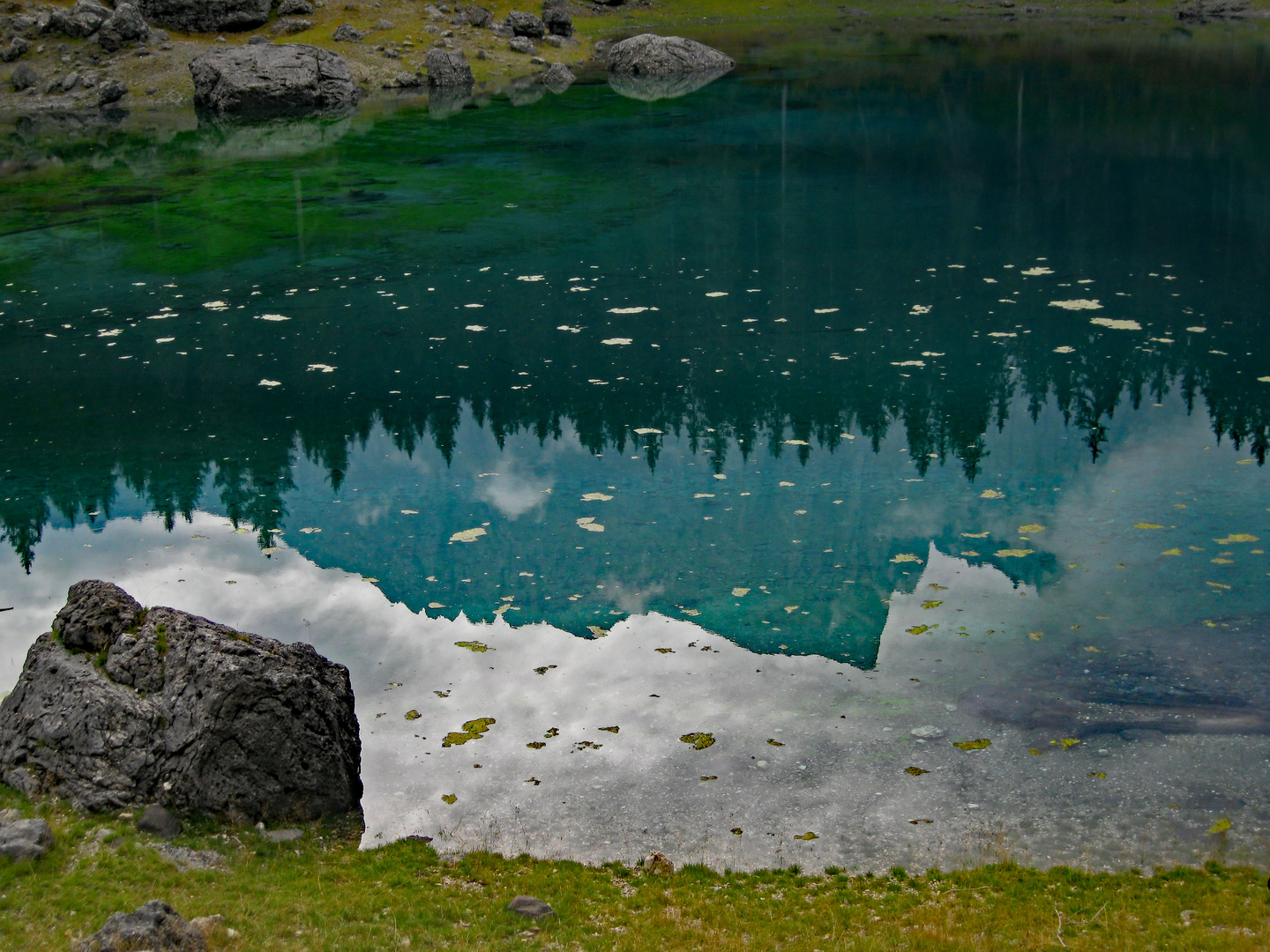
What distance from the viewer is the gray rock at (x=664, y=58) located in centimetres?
8662

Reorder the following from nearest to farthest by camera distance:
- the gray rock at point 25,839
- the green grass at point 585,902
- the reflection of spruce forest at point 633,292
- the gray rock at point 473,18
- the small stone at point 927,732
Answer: the green grass at point 585,902 < the gray rock at point 25,839 < the small stone at point 927,732 < the reflection of spruce forest at point 633,292 < the gray rock at point 473,18

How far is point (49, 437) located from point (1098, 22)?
111 m

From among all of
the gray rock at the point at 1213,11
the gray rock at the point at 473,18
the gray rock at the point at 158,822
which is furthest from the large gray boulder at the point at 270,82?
the gray rock at the point at 1213,11

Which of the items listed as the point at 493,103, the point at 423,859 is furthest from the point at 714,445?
the point at 493,103

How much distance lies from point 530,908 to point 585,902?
647mm

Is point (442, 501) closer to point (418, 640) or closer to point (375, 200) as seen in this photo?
point (418, 640)

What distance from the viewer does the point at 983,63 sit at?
3317 inches

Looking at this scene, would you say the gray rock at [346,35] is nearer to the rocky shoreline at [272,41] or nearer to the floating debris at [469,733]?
the rocky shoreline at [272,41]

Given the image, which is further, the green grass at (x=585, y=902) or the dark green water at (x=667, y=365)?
the dark green water at (x=667, y=365)

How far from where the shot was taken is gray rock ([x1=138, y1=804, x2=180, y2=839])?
41.9ft

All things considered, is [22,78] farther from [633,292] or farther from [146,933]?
[146,933]

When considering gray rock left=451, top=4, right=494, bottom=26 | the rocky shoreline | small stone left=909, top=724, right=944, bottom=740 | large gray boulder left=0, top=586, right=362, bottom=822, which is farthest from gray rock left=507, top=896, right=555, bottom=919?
gray rock left=451, top=4, right=494, bottom=26

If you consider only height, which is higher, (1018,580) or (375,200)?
(375,200)

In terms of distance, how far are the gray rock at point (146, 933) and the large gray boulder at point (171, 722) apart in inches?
127
